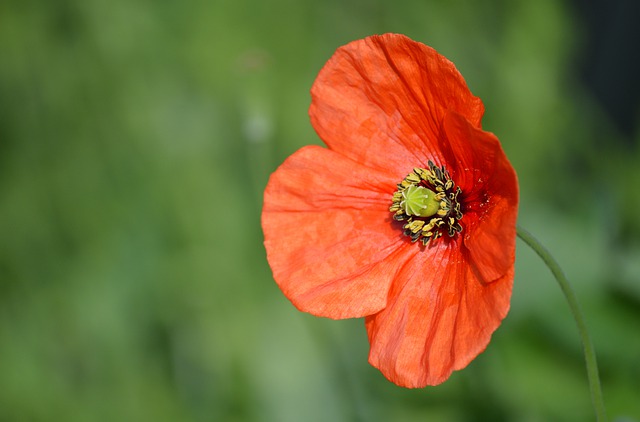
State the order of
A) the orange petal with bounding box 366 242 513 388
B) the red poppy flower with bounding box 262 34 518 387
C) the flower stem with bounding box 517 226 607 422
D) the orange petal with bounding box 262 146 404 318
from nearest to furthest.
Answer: the flower stem with bounding box 517 226 607 422 → the orange petal with bounding box 366 242 513 388 → the red poppy flower with bounding box 262 34 518 387 → the orange petal with bounding box 262 146 404 318

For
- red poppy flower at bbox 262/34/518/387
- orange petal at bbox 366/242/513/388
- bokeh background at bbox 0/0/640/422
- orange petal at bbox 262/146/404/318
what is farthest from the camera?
bokeh background at bbox 0/0/640/422

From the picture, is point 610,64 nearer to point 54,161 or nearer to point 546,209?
point 546,209

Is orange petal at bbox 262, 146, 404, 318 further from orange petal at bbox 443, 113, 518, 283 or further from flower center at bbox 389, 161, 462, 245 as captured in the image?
orange petal at bbox 443, 113, 518, 283

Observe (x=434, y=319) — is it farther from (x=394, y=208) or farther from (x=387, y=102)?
(x=387, y=102)

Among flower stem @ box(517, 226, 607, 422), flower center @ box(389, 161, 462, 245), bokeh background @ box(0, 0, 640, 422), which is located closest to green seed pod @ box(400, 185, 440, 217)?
flower center @ box(389, 161, 462, 245)

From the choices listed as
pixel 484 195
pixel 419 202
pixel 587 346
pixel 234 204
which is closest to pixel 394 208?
pixel 419 202

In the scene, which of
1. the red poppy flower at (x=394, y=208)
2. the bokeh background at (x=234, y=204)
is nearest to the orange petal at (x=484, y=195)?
the red poppy flower at (x=394, y=208)
